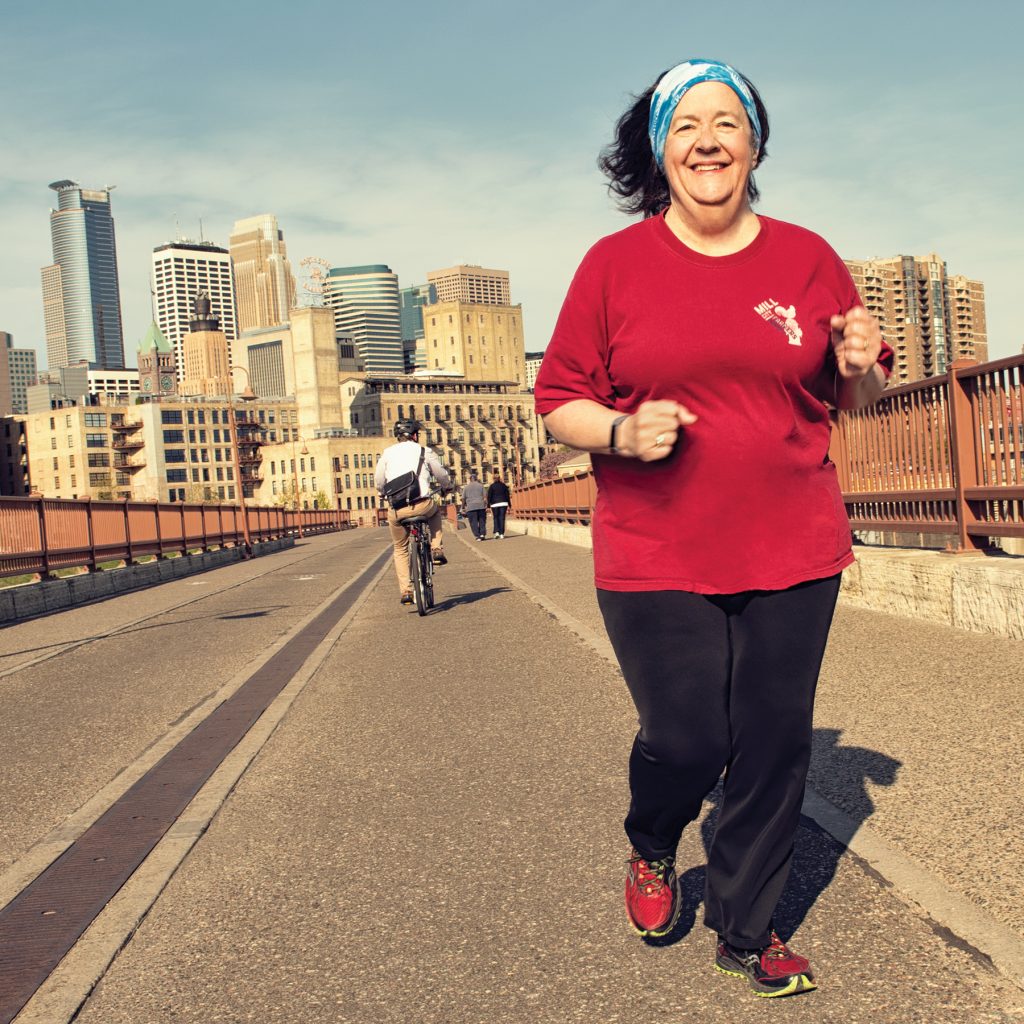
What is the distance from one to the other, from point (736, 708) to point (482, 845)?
1545 millimetres

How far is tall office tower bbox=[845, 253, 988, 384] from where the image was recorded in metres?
115

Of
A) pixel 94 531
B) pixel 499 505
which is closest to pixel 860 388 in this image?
pixel 94 531

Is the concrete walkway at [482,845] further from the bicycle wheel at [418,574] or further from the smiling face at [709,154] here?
the bicycle wheel at [418,574]

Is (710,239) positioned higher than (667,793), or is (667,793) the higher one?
(710,239)

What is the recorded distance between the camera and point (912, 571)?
893 centimetres

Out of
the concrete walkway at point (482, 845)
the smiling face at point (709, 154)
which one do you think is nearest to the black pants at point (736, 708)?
the concrete walkway at point (482, 845)

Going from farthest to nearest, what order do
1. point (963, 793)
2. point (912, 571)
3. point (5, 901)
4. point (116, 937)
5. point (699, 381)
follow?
point (912, 571) → point (963, 793) → point (5, 901) → point (116, 937) → point (699, 381)

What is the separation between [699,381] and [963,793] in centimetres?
228

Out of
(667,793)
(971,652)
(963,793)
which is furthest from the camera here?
(971,652)

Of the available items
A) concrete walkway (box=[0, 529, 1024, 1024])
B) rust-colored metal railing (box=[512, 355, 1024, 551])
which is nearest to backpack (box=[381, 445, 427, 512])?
concrete walkway (box=[0, 529, 1024, 1024])

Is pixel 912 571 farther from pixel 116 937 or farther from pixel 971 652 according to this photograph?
pixel 116 937

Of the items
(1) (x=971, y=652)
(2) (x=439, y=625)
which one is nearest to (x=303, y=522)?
(2) (x=439, y=625)

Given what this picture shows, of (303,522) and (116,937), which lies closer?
(116,937)

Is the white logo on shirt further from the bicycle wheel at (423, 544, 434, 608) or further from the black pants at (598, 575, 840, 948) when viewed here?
the bicycle wheel at (423, 544, 434, 608)
